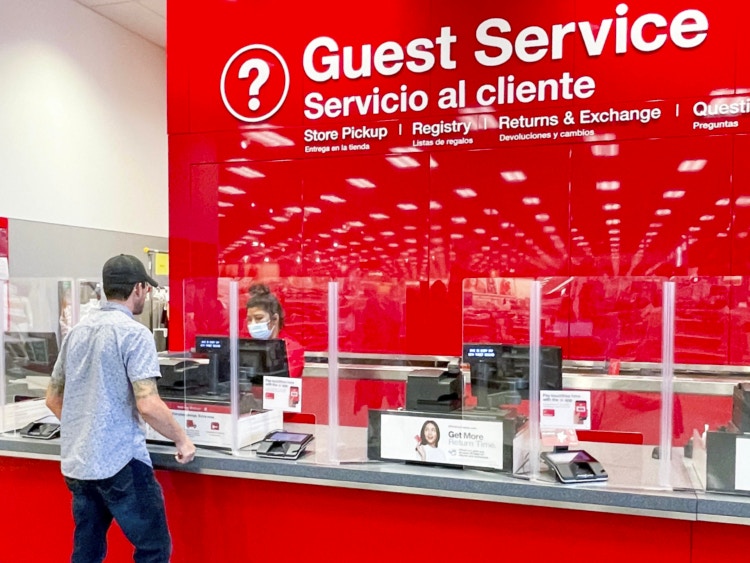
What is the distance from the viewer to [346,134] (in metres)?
4.06

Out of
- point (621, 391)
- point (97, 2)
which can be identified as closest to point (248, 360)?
point (621, 391)

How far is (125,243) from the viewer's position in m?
6.44

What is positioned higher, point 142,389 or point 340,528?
point 142,389

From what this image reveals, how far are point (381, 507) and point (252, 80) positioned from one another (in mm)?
3071

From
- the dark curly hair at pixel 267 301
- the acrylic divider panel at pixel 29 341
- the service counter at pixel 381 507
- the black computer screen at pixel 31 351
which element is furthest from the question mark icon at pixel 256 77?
the service counter at pixel 381 507

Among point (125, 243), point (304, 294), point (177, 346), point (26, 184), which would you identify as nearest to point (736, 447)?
point (304, 294)

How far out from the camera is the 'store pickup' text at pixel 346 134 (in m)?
3.99

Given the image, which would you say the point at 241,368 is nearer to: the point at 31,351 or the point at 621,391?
the point at 31,351

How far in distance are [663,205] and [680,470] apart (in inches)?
72.9

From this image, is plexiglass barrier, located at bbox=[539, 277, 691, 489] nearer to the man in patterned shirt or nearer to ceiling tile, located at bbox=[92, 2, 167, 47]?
the man in patterned shirt

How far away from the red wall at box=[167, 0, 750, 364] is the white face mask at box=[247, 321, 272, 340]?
0.75 feet

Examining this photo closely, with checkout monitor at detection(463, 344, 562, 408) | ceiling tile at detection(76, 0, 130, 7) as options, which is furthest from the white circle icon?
checkout monitor at detection(463, 344, 562, 408)

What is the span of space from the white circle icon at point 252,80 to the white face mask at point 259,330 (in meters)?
2.18

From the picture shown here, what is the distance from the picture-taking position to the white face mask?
2457 mm
